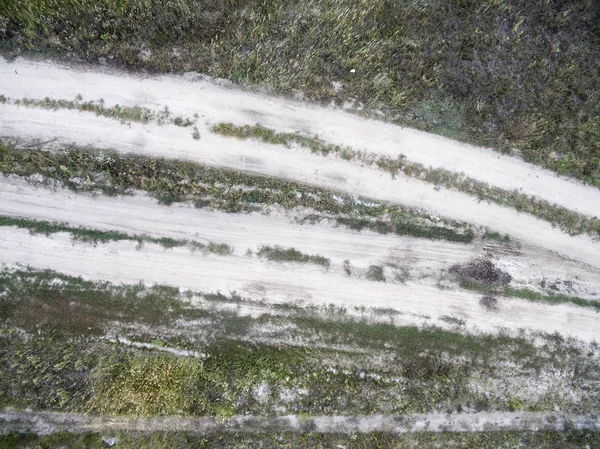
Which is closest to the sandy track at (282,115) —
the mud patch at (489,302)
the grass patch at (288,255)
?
the mud patch at (489,302)

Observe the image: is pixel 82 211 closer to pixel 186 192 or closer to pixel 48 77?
pixel 186 192

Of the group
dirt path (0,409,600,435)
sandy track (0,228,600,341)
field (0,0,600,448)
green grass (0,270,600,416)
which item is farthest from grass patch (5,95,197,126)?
dirt path (0,409,600,435)

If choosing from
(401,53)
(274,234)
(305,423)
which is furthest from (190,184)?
(305,423)

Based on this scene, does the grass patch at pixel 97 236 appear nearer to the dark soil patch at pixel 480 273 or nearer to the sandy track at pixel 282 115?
the sandy track at pixel 282 115

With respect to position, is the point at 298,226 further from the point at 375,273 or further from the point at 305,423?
the point at 305,423

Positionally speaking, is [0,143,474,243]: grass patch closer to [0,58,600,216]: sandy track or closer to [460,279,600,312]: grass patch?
[0,58,600,216]: sandy track

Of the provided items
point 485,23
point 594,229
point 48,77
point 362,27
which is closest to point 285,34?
point 362,27
